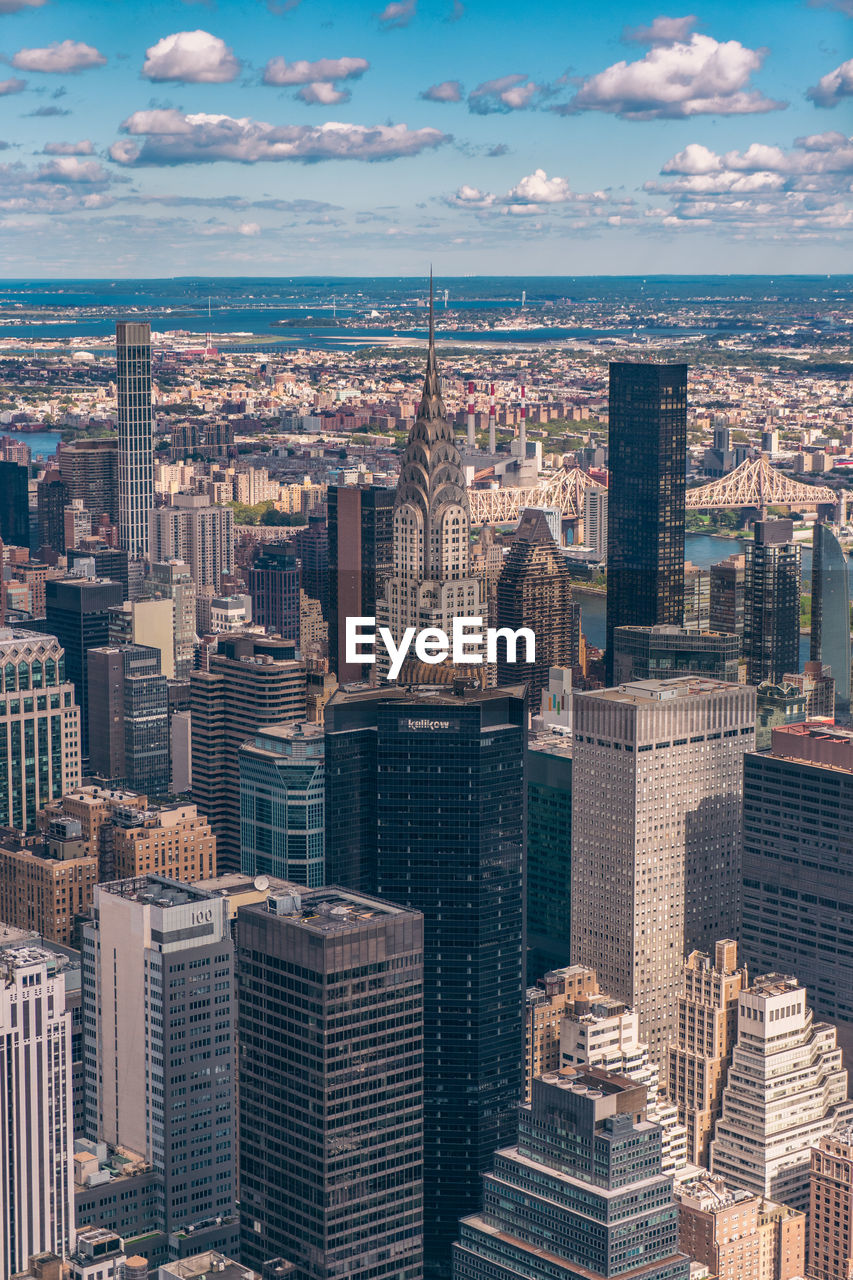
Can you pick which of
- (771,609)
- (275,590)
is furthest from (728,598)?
(275,590)

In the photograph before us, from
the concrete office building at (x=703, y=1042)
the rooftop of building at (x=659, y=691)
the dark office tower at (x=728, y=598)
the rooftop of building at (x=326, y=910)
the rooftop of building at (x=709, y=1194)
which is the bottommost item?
the rooftop of building at (x=709, y=1194)

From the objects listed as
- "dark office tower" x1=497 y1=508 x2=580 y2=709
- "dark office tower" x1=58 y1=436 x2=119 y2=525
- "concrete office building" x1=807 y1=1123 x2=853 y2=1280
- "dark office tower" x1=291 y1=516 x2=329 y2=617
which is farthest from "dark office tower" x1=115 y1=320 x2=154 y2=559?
"concrete office building" x1=807 y1=1123 x2=853 y2=1280

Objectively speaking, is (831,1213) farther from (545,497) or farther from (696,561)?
(545,497)

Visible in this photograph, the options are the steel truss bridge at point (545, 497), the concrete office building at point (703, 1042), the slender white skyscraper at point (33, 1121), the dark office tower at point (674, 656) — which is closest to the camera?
the slender white skyscraper at point (33, 1121)

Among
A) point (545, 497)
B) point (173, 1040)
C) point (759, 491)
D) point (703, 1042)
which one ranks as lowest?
point (703, 1042)

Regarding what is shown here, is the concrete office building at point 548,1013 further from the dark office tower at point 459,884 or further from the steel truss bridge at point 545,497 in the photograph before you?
the steel truss bridge at point 545,497

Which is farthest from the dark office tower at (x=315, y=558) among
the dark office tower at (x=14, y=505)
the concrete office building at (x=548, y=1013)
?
the concrete office building at (x=548, y=1013)

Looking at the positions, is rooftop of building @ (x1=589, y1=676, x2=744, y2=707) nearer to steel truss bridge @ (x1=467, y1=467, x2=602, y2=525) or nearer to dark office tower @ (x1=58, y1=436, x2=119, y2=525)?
steel truss bridge @ (x1=467, y1=467, x2=602, y2=525)
